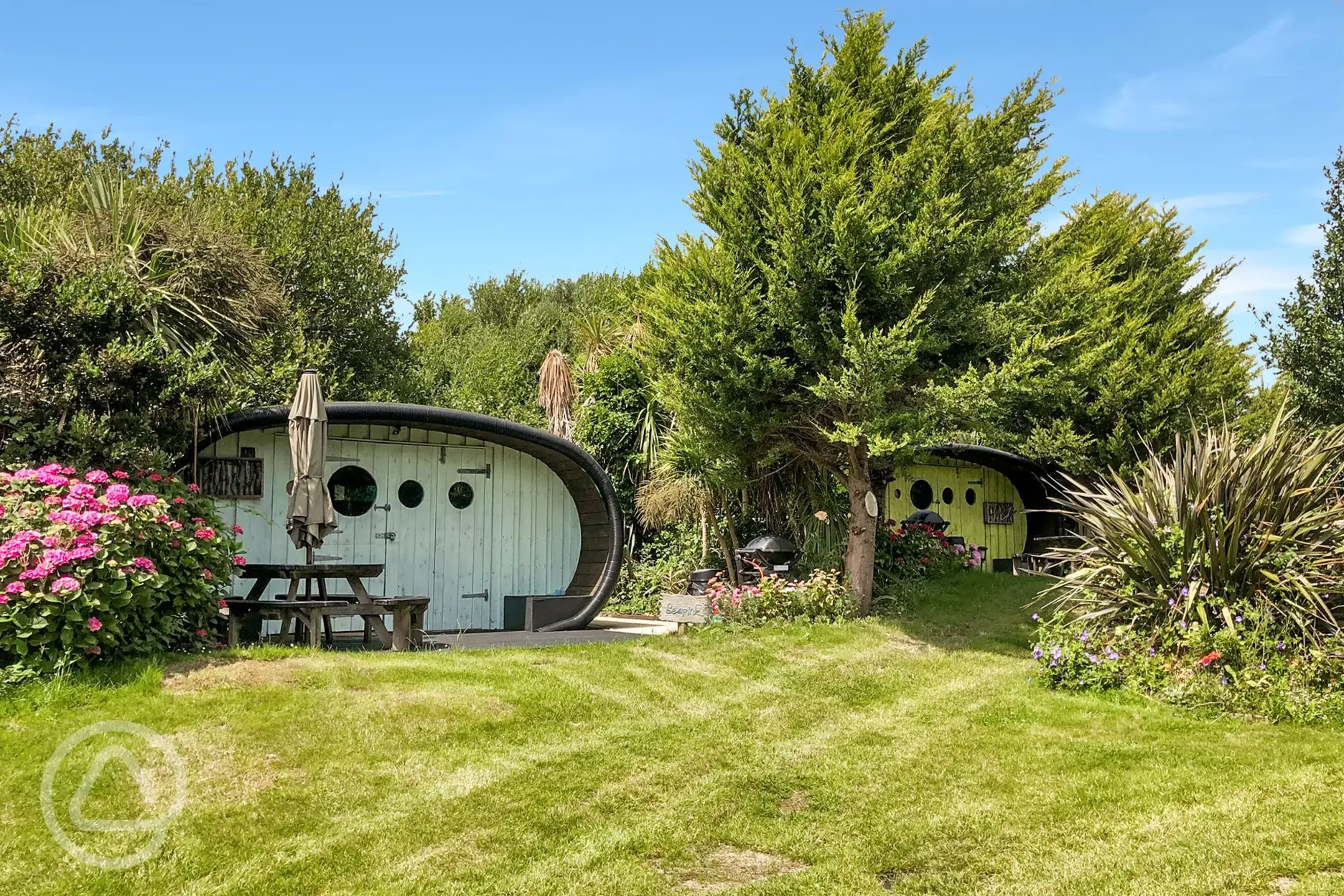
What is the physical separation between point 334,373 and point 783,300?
Result: 12.3m

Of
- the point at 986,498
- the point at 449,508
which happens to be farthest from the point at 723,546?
the point at 986,498

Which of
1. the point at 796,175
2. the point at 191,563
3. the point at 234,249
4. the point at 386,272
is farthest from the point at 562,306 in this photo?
the point at 191,563

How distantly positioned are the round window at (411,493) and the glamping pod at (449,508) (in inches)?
0.5

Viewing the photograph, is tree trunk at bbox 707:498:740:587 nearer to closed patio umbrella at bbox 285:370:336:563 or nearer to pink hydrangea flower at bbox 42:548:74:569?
closed patio umbrella at bbox 285:370:336:563

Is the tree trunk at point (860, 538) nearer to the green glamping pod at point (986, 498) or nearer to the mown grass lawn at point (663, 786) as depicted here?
the mown grass lawn at point (663, 786)

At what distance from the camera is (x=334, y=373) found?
19.6 meters

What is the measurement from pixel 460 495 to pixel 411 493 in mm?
588

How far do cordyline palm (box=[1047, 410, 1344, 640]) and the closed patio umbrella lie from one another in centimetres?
632

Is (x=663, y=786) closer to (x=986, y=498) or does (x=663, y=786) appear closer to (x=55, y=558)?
(x=55, y=558)

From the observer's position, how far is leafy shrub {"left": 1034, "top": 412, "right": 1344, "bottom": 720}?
21.7 feet

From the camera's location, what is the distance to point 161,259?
1064cm

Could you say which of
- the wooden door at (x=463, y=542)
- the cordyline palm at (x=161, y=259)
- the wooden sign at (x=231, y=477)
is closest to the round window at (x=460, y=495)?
the wooden door at (x=463, y=542)

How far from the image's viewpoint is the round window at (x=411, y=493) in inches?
450

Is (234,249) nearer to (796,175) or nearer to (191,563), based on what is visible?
(191,563)
